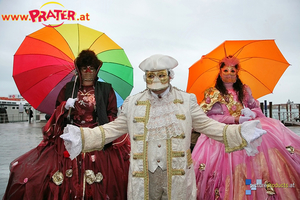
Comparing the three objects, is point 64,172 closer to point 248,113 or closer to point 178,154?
point 178,154

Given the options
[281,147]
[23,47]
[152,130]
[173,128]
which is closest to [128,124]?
[152,130]

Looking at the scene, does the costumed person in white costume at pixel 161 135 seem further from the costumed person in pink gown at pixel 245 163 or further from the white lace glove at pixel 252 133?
the costumed person in pink gown at pixel 245 163

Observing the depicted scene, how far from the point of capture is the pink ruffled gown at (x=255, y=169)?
9.57ft

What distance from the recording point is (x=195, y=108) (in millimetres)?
2389

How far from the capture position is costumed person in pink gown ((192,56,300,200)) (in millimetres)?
2930

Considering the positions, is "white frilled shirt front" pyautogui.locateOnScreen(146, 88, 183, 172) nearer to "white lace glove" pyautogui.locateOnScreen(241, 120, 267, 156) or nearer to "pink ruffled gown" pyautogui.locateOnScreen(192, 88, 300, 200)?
"white lace glove" pyautogui.locateOnScreen(241, 120, 267, 156)

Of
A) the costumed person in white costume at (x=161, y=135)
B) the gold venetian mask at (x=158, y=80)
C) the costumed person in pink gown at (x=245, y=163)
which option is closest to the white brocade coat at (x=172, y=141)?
the costumed person in white costume at (x=161, y=135)

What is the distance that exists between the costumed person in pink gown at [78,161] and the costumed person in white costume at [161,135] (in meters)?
0.85

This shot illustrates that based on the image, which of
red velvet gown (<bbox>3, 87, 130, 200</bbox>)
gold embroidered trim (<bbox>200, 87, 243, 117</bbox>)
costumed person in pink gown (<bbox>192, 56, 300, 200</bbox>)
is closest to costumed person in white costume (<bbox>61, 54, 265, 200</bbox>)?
red velvet gown (<bbox>3, 87, 130, 200</bbox>)

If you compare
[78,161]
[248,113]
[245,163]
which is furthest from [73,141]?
[248,113]

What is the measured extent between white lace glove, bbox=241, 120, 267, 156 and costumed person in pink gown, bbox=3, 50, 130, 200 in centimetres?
160

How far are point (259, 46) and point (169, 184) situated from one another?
307cm

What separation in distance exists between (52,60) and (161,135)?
2.32 metres

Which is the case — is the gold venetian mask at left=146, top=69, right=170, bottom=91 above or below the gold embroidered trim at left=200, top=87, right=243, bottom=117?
above
